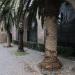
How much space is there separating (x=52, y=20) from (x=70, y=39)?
4812mm

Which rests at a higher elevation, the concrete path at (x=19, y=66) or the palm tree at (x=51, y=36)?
the palm tree at (x=51, y=36)

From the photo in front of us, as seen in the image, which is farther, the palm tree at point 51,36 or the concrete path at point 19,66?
the palm tree at point 51,36

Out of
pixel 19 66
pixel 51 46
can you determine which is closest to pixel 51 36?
pixel 51 46

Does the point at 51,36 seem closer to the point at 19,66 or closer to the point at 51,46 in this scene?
the point at 51,46

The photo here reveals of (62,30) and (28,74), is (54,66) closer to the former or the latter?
(28,74)

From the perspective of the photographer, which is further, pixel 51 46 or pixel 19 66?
pixel 19 66

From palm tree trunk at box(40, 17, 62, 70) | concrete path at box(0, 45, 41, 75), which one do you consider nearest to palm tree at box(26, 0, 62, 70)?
palm tree trunk at box(40, 17, 62, 70)

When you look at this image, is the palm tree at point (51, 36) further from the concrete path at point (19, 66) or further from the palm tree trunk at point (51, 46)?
the concrete path at point (19, 66)

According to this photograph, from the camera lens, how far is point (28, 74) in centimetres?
839

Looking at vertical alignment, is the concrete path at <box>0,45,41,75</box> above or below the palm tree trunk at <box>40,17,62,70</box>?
below

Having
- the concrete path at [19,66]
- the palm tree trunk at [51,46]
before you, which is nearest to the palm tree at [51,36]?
the palm tree trunk at [51,46]

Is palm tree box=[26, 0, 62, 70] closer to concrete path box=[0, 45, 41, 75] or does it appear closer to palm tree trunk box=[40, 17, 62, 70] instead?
palm tree trunk box=[40, 17, 62, 70]

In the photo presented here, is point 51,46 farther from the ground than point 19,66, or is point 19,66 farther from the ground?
point 51,46

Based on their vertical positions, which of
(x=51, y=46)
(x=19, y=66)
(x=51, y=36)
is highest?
(x=51, y=36)
